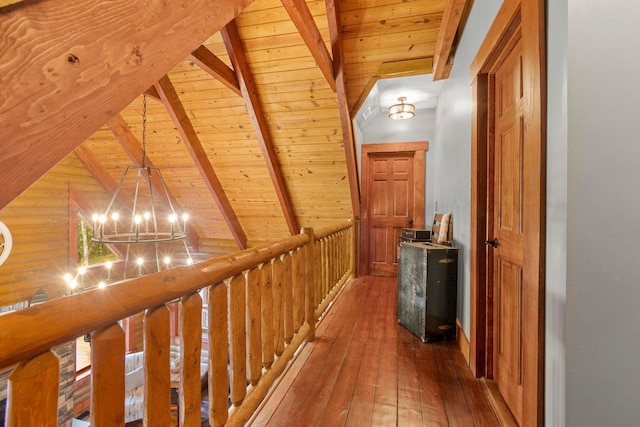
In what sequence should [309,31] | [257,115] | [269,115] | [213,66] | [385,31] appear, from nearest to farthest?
[309,31] → [213,66] → [385,31] → [257,115] → [269,115]

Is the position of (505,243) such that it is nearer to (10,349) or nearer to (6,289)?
(10,349)

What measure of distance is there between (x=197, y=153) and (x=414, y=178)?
314cm

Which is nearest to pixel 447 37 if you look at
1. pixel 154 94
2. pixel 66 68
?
pixel 66 68

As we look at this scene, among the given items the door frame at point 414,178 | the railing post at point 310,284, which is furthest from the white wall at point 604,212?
the door frame at point 414,178

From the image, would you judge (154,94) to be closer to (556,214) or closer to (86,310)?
(86,310)

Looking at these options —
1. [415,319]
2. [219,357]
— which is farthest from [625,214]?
[415,319]

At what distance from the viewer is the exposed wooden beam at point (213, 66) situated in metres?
2.56

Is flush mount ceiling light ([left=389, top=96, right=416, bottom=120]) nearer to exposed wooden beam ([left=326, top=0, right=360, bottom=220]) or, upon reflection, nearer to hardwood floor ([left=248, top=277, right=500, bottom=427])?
exposed wooden beam ([left=326, top=0, right=360, bottom=220])

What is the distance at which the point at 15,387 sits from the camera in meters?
0.52

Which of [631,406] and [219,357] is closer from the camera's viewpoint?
[631,406]

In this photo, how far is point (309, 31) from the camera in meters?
2.31

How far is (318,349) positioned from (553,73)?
2.06 metres

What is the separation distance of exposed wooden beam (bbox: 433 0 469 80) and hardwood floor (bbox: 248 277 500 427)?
238cm

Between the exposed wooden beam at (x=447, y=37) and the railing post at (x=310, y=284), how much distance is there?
5.93ft
